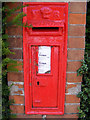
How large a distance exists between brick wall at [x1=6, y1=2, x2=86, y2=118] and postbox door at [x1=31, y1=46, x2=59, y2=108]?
0.20m

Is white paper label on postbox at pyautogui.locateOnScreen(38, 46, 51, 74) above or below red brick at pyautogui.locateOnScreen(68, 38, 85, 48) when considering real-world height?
below

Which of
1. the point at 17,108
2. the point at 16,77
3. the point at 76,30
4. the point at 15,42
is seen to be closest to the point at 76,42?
the point at 76,30

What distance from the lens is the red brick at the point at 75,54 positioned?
204cm

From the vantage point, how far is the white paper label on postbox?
200 cm

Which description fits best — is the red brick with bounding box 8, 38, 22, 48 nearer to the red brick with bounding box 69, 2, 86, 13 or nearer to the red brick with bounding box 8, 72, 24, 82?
the red brick with bounding box 8, 72, 24, 82

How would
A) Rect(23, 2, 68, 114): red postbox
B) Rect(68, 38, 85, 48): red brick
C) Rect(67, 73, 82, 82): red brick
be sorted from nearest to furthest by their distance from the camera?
1. Rect(23, 2, 68, 114): red postbox
2. Rect(68, 38, 85, 48): red brick
3. Rect(67, 73, 82, 82): red brick

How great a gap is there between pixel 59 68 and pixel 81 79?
1.41 feet

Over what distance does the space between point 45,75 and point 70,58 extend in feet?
1.60

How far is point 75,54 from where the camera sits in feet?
6.71

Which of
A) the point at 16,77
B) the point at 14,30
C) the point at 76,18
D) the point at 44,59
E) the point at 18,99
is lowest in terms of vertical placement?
the point at 18,99

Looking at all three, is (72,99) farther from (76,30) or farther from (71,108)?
(76,30)

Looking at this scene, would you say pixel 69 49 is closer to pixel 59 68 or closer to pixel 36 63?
pixel 59 68

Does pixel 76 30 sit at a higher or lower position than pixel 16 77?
higher

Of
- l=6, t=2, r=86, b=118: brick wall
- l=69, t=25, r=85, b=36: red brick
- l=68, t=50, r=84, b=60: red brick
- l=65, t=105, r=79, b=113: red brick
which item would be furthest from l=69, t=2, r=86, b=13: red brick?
l=65, t=105, r=79, b=113: red brick
